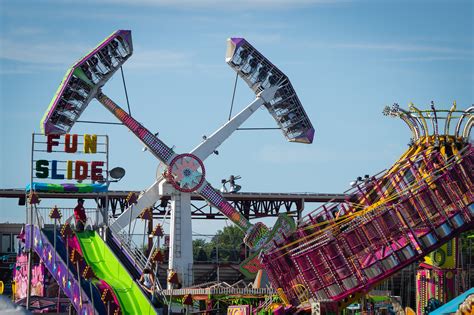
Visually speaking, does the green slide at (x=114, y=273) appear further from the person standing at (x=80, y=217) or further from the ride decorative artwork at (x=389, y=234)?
the ride decorative artwork at (x=389, y=234)

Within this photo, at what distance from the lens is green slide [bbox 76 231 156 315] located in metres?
47.1

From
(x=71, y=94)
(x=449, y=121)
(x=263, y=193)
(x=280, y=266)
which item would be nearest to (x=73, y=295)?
(x=280, y=266)

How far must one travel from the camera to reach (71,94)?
61188 millimetres

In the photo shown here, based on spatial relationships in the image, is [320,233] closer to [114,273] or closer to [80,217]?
[114,273]

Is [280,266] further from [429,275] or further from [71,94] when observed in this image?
[71,94]

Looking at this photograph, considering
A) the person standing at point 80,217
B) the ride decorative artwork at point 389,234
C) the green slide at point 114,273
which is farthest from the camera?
the person standing at point 80,217

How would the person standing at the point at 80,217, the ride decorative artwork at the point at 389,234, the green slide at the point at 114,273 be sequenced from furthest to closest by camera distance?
the person standing at the point at 80,217 < the green slide at the point at 114,273 < the ride decorative artwork at the point at 389,234

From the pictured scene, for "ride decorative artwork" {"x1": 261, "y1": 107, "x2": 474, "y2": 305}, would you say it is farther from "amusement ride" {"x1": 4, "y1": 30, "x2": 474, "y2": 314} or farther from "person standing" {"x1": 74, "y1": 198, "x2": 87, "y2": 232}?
"person standing" {"x1": 74, "y1": 198, "x2": 87, "y2": 232}

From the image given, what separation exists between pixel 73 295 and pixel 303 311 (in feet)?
41.7

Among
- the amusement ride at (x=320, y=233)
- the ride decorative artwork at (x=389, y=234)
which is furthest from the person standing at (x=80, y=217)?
the ride decorative artwork at (x=389, y=234)

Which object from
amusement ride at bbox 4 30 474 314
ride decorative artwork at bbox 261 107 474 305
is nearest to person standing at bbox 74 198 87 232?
amusement ride at bbox 4 30 474 314

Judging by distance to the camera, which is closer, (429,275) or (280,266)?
(280,266)

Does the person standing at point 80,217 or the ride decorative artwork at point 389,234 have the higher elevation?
the person standing at point 80,217

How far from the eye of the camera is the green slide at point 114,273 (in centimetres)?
4706
